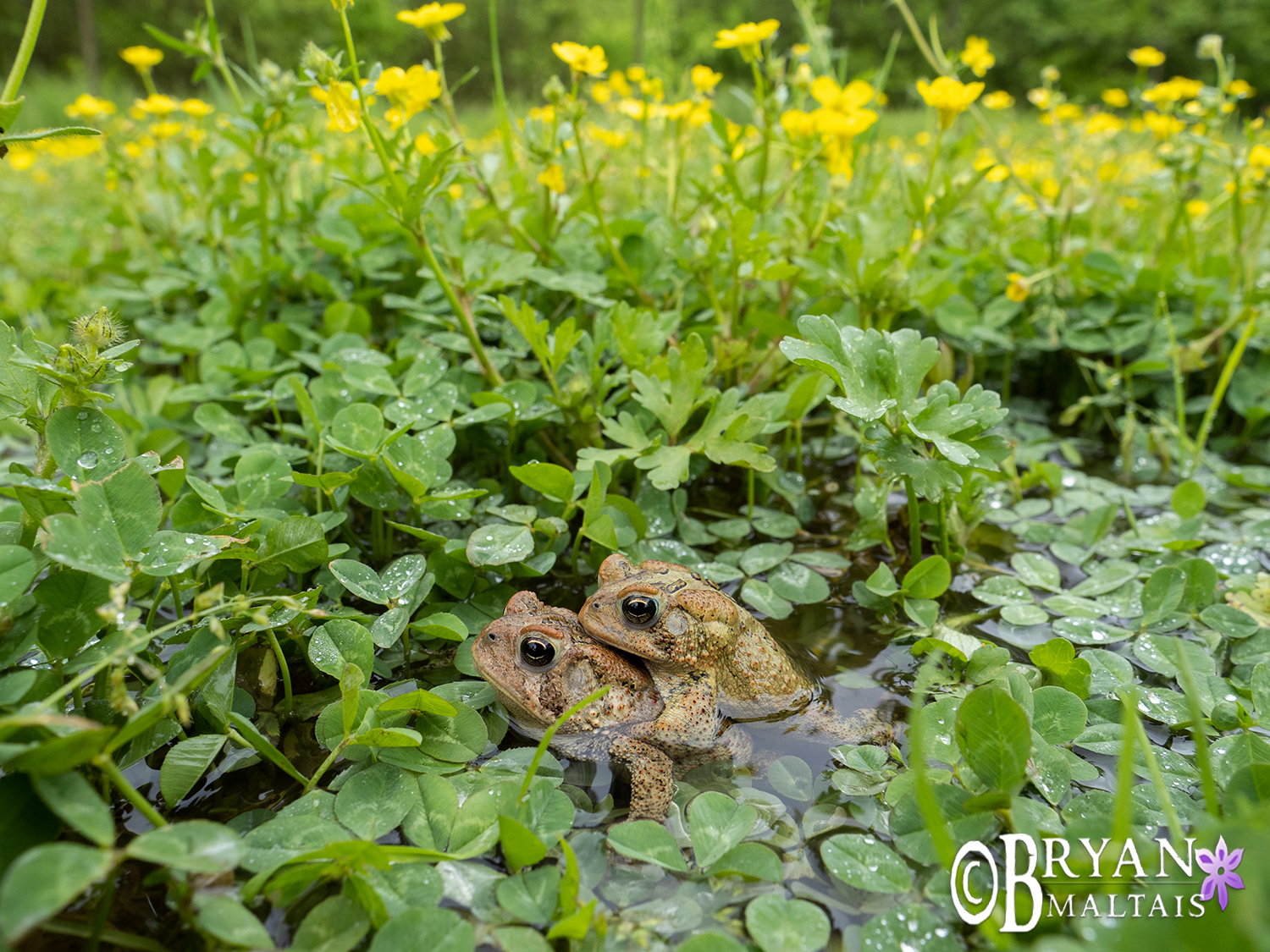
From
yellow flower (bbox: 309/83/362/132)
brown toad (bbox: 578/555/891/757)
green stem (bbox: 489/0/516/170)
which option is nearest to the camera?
brown toad (bbox: 578/555/891/757)

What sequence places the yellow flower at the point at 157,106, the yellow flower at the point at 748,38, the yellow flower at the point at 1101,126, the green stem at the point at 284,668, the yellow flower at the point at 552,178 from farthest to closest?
the yellow flower at the point at 1101,126
the yellow flower at the point at 157,106
the yellow flower at the point at 552,178
the yellow flower at the point at 748,38
the green stem at the point at 284,668

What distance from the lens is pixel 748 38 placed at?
2322 millimetres

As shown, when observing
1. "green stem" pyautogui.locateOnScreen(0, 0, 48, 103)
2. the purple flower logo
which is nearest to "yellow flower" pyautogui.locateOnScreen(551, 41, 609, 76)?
"green stem" pyautogui.locateOnScreen(0, 0, 48, 103)

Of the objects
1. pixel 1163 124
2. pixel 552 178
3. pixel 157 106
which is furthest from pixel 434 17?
pixel 1163 124

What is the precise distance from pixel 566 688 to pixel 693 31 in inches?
829

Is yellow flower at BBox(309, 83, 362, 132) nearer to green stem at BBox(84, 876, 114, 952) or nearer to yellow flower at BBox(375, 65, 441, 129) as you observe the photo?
yellow flower at BBox(375, 65, 441, 129)

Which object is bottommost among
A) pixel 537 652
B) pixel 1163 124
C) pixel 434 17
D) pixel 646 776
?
pixel 646 776

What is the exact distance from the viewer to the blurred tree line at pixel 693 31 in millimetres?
21297

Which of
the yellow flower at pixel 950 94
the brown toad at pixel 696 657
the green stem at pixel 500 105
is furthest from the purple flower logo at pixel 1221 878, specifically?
the green stem at pixel 500 105

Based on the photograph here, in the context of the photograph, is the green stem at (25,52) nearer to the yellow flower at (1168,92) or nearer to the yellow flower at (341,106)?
the yellow flower at (341,106)

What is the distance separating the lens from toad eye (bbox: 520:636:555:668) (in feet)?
5.04

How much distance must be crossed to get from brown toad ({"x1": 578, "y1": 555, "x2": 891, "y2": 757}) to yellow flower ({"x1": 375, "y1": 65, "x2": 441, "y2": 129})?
1.35m

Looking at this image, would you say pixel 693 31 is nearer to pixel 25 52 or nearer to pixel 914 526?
pixel 914 526

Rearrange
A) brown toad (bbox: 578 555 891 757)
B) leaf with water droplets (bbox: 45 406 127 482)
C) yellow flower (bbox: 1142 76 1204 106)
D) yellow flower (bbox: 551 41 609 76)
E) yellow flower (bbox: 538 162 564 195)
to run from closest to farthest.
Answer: leaf with water droplets (bbox: 45 406 127 482), brown toad (bbox: 578 555 891 757), yellow flower (bbox: 551 41 609 76), yellow flower (bbox: 538 162 564 195), yellow flower (bbox: 1142 76 1204 106)
